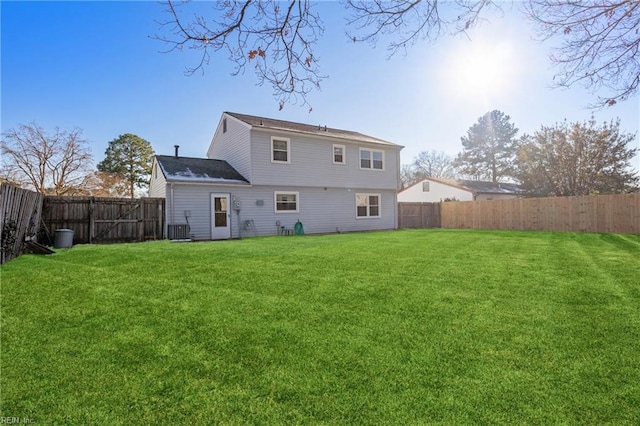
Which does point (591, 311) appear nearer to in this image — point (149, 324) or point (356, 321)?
point (356, 321)

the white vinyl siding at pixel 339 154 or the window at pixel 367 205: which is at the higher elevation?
the white vinyl siding at pixel 339 154

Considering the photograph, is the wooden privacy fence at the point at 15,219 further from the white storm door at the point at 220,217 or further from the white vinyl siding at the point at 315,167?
the white vinyl siding at the point at 315,167

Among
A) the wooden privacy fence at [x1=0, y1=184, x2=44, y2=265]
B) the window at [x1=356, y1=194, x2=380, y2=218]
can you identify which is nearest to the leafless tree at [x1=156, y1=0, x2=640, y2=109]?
the wooden privacy fence at [x1=0, y1=184, x2=44, y2=265]

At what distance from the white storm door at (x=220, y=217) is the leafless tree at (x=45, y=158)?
1532cm

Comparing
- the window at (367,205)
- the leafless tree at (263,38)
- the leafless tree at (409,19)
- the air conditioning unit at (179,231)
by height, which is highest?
the leafless tree at (409,19)

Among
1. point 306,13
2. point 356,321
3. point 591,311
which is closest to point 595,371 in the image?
point 591,311

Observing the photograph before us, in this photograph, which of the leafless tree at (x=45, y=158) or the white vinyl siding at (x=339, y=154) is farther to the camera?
the leafless tree at (x=45, y=158)

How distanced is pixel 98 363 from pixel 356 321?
7.49ft

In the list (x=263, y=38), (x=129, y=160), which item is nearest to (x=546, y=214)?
(x=263, y=38)

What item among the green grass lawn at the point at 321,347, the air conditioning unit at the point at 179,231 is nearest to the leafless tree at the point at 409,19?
the green grass lawn at the point at 321,347

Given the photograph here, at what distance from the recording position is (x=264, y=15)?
11.5 feet

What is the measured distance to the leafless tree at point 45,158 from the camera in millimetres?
20438

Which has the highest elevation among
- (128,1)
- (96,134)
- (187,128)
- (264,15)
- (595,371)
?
(96,134)

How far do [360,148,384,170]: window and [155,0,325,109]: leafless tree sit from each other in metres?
14.2
